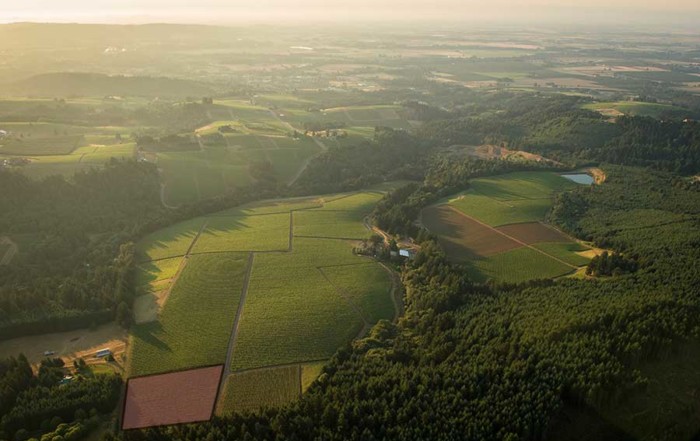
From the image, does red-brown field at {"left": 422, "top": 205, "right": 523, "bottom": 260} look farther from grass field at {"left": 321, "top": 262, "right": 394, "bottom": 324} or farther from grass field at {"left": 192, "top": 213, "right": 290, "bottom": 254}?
grass field at {"left": 192, "top": 213, "right": 290, "bottom": 254}

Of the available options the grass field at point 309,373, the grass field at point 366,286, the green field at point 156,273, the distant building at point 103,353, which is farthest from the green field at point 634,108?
the distant building at point 103,353

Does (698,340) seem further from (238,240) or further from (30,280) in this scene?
(30,280)

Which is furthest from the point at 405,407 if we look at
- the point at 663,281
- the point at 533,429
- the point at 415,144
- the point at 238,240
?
the point at 415,144

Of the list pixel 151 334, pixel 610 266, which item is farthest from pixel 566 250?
pixel 151 334

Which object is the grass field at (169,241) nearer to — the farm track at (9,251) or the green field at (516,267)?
the farm track at (9,251)

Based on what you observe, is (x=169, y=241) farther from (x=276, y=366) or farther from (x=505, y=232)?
Answer: (x=505, y=232)

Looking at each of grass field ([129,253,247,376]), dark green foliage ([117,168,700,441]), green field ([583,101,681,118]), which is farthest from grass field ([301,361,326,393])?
green field ([583,101,681,118])
